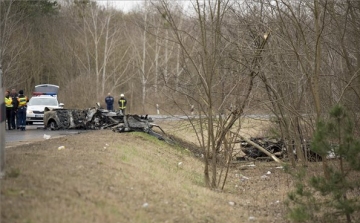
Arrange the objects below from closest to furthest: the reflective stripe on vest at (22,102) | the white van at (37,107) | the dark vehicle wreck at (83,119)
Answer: the dark vehicle wreck at (83,119), the reflective stripe on vest at (22,102), the white van at (37,107)

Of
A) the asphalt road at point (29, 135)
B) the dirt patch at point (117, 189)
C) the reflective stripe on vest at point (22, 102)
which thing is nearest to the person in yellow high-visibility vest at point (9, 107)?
the reflective stripe on vest at point (22, 102)

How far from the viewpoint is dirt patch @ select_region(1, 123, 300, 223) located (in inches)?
356

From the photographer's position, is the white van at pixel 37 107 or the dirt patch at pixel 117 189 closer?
the dirt patch at pixel 117 189

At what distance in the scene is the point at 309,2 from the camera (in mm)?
16875

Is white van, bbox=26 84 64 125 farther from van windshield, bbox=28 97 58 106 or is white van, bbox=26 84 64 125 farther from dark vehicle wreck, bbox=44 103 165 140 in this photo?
dark vehicle wreck, bbox=44 103 165 140

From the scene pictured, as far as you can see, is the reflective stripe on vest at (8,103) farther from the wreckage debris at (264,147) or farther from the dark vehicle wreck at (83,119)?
the wreckage debris at (264,147)

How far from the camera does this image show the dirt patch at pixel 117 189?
905 cm

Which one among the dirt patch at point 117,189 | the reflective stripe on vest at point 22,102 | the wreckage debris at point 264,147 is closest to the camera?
the dirt patch at point 117,189

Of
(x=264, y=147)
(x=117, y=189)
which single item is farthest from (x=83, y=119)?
(x=117, y=189)

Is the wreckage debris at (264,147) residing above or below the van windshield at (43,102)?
below

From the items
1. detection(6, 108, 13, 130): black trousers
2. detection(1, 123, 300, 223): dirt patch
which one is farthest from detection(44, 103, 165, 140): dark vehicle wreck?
detection(1, 123, 300, 223): dirt patch

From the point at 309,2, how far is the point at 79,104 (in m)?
36.4

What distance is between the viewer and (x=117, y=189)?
11.0m

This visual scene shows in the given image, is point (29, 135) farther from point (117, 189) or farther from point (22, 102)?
point (117, 189)
